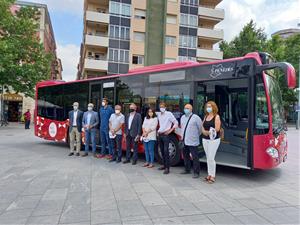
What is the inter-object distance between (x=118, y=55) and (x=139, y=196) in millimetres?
29310

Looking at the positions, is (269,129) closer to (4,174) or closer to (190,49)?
(4,174)

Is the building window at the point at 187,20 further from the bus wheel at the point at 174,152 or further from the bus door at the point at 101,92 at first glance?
the bus wheel at the point at 174,152

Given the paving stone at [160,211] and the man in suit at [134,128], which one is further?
the man in suit at [134,128]

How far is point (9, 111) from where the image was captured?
115 ft

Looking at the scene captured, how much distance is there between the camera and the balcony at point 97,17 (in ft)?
104

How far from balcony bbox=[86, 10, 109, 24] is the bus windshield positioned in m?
28.4

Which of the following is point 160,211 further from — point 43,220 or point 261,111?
point 261,111

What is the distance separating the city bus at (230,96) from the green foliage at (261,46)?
1328 inches

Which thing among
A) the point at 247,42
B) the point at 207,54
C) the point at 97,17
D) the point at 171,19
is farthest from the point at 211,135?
the point at 247,42

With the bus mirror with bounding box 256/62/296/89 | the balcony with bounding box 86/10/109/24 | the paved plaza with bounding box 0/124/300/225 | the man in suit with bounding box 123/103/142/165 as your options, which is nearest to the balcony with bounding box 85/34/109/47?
the balcony with bounding box 86/10/109/24

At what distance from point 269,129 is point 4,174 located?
6.78m

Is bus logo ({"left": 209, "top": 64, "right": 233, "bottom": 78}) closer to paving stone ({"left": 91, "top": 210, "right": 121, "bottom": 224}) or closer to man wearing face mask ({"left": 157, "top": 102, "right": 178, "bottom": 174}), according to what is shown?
man wearing face mask ({"left": 157, "top": 102, "right": 178, "bottom": 174})

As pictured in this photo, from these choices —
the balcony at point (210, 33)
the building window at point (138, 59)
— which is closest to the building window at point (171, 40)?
the balcony at point (210, 33)

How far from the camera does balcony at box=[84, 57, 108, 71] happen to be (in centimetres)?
3091
